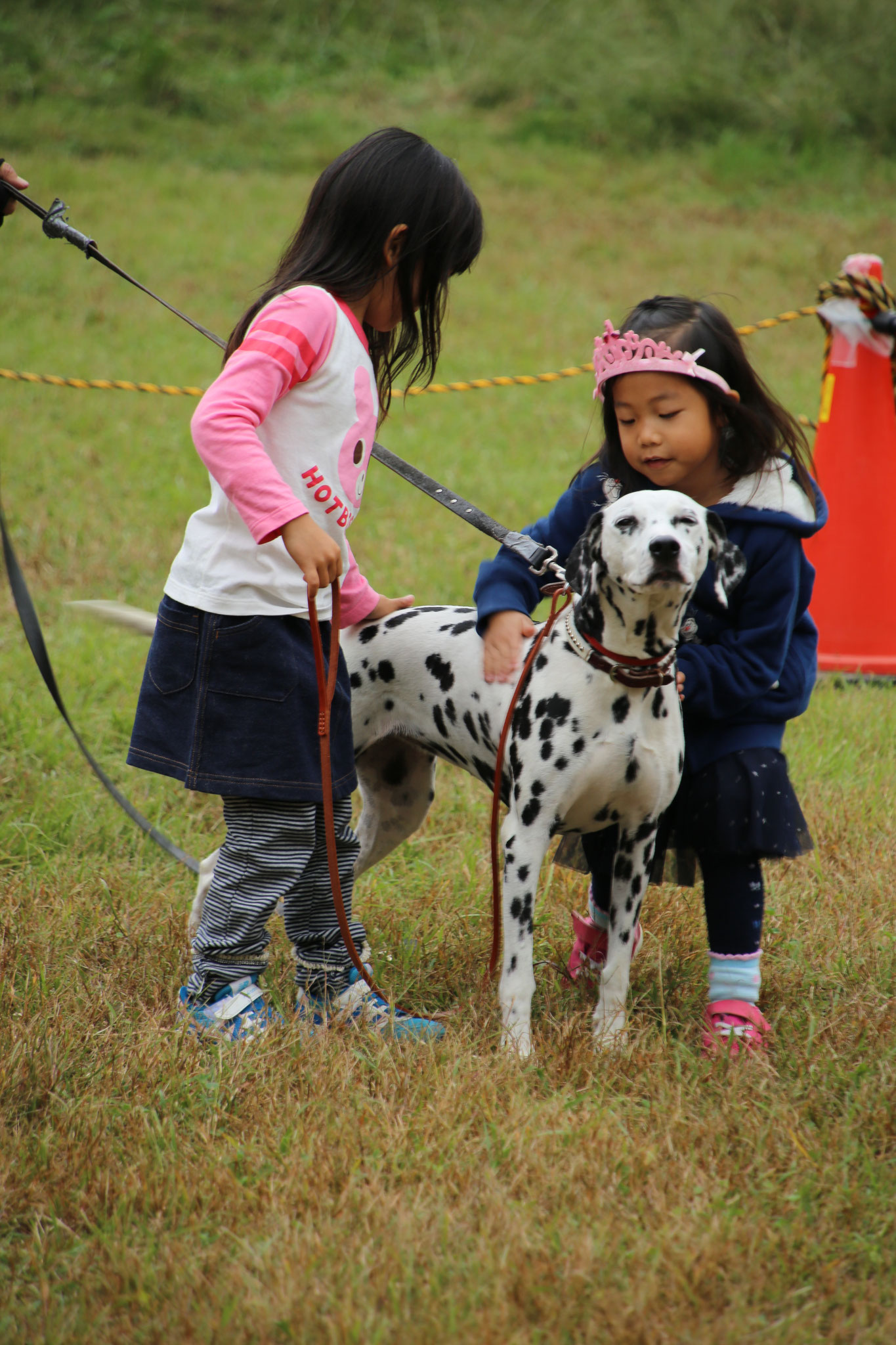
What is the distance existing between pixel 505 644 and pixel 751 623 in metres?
0.58

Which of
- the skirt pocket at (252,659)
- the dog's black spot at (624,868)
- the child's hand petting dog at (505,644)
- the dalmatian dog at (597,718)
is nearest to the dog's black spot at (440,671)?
the dalmatian dog at (597,718)

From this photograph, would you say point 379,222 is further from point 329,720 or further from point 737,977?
point 737,977

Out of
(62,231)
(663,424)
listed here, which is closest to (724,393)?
(663,424)

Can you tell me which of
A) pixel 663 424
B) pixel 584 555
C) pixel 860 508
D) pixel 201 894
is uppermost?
pixel 663 424

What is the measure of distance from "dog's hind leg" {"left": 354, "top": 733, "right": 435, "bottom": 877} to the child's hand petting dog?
1.77ft

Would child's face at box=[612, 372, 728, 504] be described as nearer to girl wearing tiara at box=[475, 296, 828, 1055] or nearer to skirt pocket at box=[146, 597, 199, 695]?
girl wearing tiara at box=[475, 296, 828, 1055]

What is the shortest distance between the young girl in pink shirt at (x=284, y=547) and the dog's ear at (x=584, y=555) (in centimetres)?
52

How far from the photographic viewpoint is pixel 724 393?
2.79m

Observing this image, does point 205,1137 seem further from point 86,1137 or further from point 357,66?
point 357,66

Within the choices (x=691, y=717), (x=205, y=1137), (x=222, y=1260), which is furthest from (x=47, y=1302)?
(x=691, y=717)

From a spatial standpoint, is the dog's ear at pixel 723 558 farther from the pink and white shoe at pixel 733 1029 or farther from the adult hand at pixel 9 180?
the adult hand at pixel 9 180

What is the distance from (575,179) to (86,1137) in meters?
14.7

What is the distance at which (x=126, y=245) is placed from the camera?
37.8 ft

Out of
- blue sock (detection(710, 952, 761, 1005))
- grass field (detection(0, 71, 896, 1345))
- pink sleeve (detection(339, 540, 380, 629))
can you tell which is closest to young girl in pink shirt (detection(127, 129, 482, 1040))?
pink sleeve (detection(339, 540, 380, 629))
